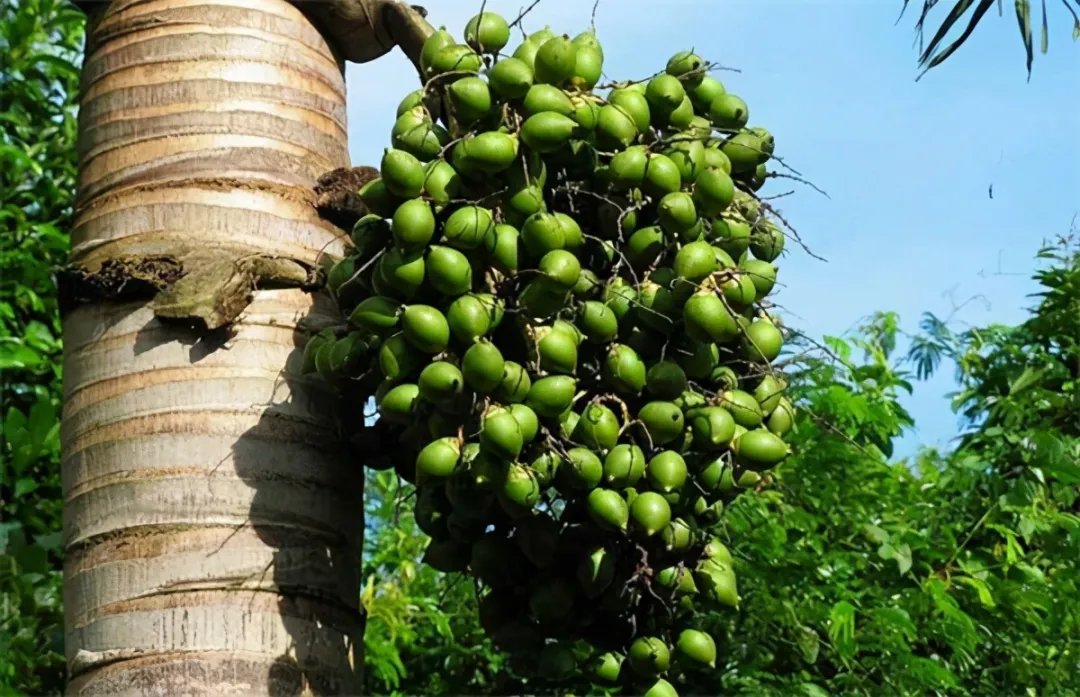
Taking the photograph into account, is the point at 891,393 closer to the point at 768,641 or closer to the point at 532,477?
the point at 768,641

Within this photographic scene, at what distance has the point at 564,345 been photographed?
2236mm

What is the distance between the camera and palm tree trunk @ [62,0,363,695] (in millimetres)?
2354

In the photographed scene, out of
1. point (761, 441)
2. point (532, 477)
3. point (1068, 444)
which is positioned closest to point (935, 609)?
point (1068, 444)

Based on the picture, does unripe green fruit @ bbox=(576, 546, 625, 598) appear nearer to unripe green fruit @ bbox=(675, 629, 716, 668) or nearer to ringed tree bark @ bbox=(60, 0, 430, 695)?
unripe green fruit @ bbox=(675, 629, 716, 668)

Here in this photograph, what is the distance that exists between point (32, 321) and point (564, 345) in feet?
14.1

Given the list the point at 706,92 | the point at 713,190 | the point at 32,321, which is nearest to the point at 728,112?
the point at 706,92

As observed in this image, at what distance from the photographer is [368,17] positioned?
2910 millimetres

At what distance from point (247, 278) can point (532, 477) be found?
67cm

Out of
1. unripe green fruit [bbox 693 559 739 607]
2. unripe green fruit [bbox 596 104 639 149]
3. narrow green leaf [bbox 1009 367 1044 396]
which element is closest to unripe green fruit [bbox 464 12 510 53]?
unripe green fruit [bbox 596 104 639 149]

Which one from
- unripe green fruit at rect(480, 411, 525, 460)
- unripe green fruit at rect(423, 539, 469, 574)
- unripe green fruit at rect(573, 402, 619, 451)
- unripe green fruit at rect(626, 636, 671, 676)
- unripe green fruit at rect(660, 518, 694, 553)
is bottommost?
unripe green fruit at rect(626, 636, 671, 676)

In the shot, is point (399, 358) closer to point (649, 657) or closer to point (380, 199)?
point (380, 199)

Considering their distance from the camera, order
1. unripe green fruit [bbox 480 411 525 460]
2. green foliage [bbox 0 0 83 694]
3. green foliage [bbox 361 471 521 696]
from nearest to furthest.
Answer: unripe green fruit [bbox 480 411 525 460]
green foliage [bbox 0 0 83 694]
green foliage [bbox 361 471 521 696]

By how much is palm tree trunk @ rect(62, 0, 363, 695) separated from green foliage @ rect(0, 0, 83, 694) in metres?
0.98

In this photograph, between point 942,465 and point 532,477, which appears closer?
point 532,477
